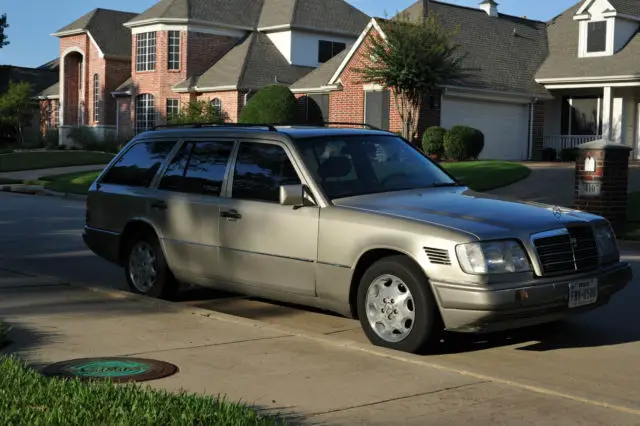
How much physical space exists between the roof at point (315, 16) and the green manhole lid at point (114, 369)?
1553 inches

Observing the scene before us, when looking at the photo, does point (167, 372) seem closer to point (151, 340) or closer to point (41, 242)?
point (151, 340)

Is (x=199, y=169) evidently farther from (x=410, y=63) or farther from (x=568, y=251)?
(x=410, y=63)

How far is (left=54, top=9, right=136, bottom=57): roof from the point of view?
1988 inches

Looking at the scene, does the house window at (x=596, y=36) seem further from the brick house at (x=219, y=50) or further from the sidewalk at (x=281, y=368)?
the sidewalk at (x=281, y=368)

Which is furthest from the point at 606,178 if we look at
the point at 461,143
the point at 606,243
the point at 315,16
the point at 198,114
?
the point at 315,16

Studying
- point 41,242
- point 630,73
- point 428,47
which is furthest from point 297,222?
point 630,73

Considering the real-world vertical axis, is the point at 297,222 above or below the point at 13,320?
above

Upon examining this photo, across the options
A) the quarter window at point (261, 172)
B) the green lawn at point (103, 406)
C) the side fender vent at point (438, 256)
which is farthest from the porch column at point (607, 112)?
the green lawn at point (103, 406)

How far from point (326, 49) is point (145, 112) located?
386 inches

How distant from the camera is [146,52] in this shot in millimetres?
46469

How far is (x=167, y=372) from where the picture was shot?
6066 millimetres

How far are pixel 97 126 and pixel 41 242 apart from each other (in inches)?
1506

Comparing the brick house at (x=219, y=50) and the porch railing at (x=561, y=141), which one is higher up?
the brick house at (x=219, y=50)

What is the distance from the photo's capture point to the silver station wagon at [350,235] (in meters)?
6.70
